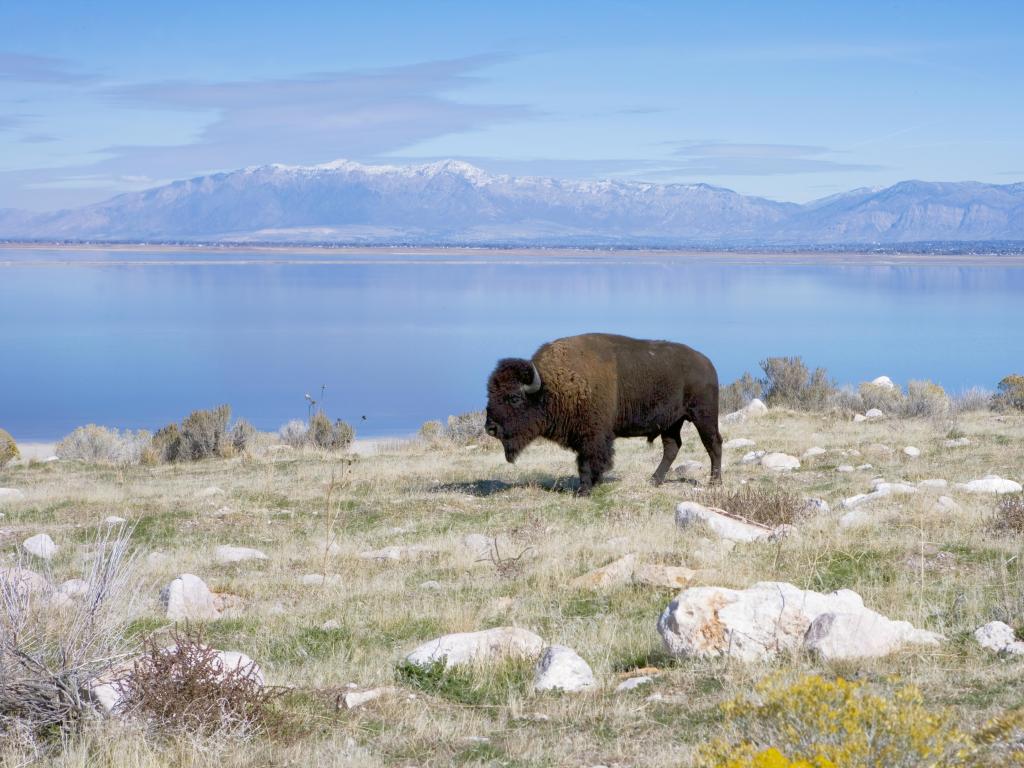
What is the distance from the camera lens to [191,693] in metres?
5.97

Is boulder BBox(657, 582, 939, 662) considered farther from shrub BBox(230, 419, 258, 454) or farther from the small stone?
shrub BBox(230, 419, 258, 454)

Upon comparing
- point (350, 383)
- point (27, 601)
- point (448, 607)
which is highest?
point (27, 601)

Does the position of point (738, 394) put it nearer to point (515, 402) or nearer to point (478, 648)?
point (515, 402)

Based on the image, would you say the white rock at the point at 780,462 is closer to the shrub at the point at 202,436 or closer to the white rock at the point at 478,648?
the white rock at the point at 478,648

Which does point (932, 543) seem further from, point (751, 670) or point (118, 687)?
point (118, 687)

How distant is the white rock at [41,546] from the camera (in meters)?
12.0

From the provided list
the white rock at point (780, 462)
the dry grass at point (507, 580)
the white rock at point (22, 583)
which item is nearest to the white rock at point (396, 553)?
the dry grass at point (507, 580)

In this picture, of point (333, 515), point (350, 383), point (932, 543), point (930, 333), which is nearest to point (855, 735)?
point (932, 543)

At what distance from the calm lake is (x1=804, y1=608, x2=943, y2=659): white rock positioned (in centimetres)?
3345

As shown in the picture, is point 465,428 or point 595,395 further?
point 465,428

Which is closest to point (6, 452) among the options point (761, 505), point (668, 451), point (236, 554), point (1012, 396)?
point (236, 554)

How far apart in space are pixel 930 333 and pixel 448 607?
239 feet

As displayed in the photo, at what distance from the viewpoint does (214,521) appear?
14320 millimetres

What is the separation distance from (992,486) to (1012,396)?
53.5 feet
